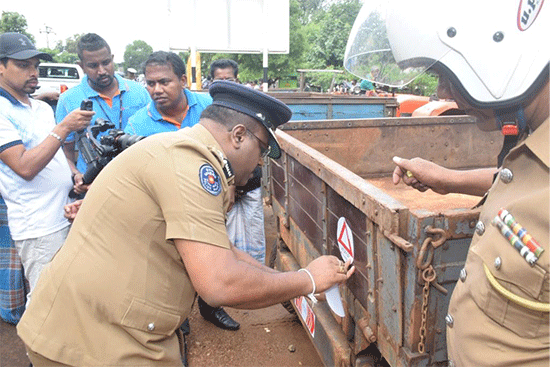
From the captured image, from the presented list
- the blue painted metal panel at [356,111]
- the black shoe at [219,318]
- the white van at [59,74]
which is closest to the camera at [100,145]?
the black shoe at [219,318]

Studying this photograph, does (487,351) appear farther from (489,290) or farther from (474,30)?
(474,30)

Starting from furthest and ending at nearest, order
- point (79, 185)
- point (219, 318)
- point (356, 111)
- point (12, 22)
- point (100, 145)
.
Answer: point (12, 22)
point (356, 111)
point (219, 318)
point (79, 185)
point (100, 145)

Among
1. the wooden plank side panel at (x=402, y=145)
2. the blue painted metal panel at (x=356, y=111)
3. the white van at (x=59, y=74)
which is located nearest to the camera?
the wooden plank side panel at (x=402, y=145)

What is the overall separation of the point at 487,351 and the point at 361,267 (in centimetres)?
72

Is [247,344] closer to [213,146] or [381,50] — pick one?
[213,146]

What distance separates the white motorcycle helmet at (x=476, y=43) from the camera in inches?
44.9

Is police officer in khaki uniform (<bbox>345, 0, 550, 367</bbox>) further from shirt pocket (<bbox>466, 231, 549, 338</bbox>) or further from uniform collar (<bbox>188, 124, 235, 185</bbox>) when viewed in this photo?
uniform collar (<bbox>188, 124, 235, 185</bbox>)

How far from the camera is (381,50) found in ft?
4.97

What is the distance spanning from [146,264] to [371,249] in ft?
2.59

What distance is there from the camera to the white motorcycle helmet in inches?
44.9

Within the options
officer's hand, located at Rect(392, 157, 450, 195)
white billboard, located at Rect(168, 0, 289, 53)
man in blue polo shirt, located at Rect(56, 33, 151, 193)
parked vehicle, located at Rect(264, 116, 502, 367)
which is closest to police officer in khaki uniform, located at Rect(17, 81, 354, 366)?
parked vehicle, located at Rect(264, 116, 502, 367)

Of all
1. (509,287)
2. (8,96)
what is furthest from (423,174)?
(8,96)

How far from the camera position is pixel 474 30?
124 centimetres

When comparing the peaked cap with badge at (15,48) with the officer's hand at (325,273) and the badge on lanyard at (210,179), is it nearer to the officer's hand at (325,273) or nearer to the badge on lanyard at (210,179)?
the badge on lanyard at (210,179)
